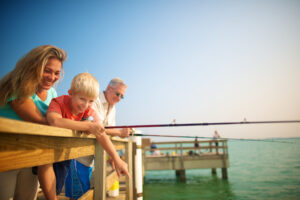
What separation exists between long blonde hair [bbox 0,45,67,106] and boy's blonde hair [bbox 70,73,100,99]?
262mm

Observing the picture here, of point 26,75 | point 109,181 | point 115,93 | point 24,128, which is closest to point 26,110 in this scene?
point 26,75

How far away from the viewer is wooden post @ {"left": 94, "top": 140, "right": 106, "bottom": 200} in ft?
5.83

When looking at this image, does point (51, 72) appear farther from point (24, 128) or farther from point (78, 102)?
point (24, 128)

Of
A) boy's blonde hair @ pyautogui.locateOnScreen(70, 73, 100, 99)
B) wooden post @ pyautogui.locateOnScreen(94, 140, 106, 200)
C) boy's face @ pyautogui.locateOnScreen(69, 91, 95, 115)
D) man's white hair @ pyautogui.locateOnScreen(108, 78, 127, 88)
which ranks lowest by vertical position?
wooden post @ pyautogui.locateOnScreen(94, 140, 106, 200)

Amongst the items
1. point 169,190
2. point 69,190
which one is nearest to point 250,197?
point 169,190

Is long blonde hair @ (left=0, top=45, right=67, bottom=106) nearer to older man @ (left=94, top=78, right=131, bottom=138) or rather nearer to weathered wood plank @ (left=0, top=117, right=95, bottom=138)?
weathered wood plank @ (left=0, top=117, right=95, bottom=138)

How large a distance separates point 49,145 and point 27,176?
0.69 m

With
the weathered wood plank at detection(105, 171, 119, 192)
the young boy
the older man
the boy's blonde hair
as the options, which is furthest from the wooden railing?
the older man

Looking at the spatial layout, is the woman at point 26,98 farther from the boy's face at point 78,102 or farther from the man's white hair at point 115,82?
the man's white hair at point 115,82

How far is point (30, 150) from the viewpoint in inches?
31.0

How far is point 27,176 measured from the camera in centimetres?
139

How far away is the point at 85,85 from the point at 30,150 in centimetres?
85

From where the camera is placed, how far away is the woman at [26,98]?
47.7 inches

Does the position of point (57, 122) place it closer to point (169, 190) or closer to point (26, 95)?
point (26, 95)
